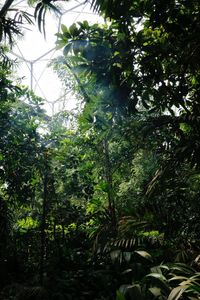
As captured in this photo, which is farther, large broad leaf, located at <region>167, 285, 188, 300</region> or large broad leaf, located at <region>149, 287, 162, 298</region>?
large broad leaf, located at <region>149, 287, 162, 298</region>

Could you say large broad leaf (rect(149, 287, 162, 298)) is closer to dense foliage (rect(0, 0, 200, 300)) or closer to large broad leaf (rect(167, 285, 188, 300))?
dense foliage (rect(0, 0, 200, 300))

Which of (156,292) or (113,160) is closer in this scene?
(156,292)

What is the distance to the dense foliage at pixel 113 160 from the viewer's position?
2434 millimetres

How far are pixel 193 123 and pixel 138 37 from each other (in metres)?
0.91

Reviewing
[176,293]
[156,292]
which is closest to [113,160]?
[156,292]

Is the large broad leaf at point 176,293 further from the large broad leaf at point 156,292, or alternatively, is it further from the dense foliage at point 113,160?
the large broad leaf at point 156,292

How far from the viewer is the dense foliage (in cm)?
243

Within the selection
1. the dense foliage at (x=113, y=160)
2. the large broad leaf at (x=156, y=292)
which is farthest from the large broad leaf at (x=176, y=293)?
the large broad leaf at (x=156, y=292)

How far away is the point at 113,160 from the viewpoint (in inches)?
240

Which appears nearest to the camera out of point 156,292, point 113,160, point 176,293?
point 176,293

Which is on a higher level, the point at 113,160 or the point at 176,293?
the point at 113,160

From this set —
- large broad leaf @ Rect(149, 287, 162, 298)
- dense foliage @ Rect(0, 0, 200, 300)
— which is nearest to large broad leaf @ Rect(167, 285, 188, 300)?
dense foliage @ Rect(0, 0, 200, 300)

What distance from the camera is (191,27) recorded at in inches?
87.5

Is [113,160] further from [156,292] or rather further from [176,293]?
[176,293]
